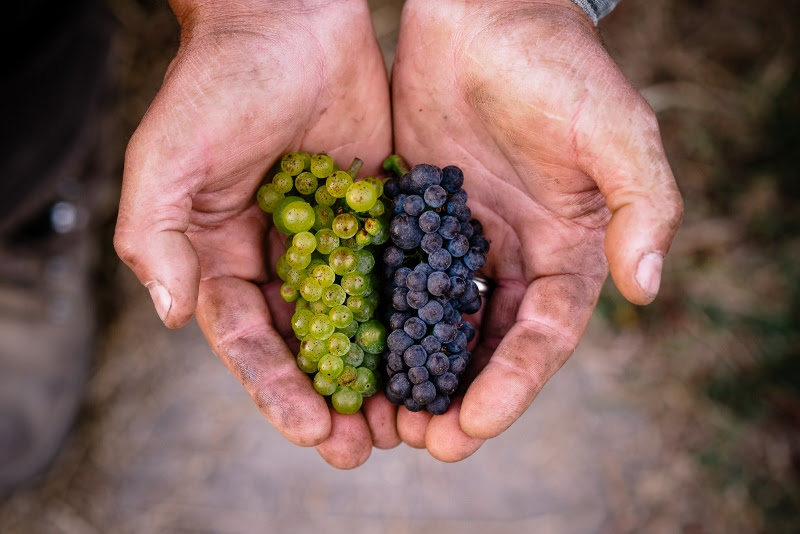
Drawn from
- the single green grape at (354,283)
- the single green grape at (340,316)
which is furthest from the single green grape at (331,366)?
the single green grape at (354,283)

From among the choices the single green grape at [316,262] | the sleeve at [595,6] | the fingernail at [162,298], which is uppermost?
the sleeve at [595,6]

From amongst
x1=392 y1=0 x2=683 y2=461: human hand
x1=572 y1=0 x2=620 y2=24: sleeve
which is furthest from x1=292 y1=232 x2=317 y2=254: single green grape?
x1=572 y1=0 x2=620 y2=24: sleeve

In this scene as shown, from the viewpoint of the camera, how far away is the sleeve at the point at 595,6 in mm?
2586

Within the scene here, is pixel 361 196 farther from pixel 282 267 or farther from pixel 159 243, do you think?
pixel 159 243

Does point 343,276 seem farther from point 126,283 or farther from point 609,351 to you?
point 126,283

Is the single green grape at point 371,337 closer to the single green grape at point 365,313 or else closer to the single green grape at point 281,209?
the single green grape at point 365,313

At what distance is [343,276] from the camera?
7.45 feet

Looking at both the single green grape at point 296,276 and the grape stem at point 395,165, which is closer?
the single green grape at point 296,276

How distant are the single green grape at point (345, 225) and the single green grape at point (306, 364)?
1.45 feet

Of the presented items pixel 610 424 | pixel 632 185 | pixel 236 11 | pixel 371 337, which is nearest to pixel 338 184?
Result: pixel 371 337

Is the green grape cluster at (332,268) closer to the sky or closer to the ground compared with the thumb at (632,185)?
closer to the ground

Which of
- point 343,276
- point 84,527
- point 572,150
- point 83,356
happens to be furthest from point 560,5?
point 84,527

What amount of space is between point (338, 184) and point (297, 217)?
0.19 m

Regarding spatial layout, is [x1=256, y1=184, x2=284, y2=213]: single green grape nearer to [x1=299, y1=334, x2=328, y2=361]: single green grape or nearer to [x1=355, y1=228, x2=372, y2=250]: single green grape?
[x1=355, y1=228, x2=372, y2=250]: single green grape
